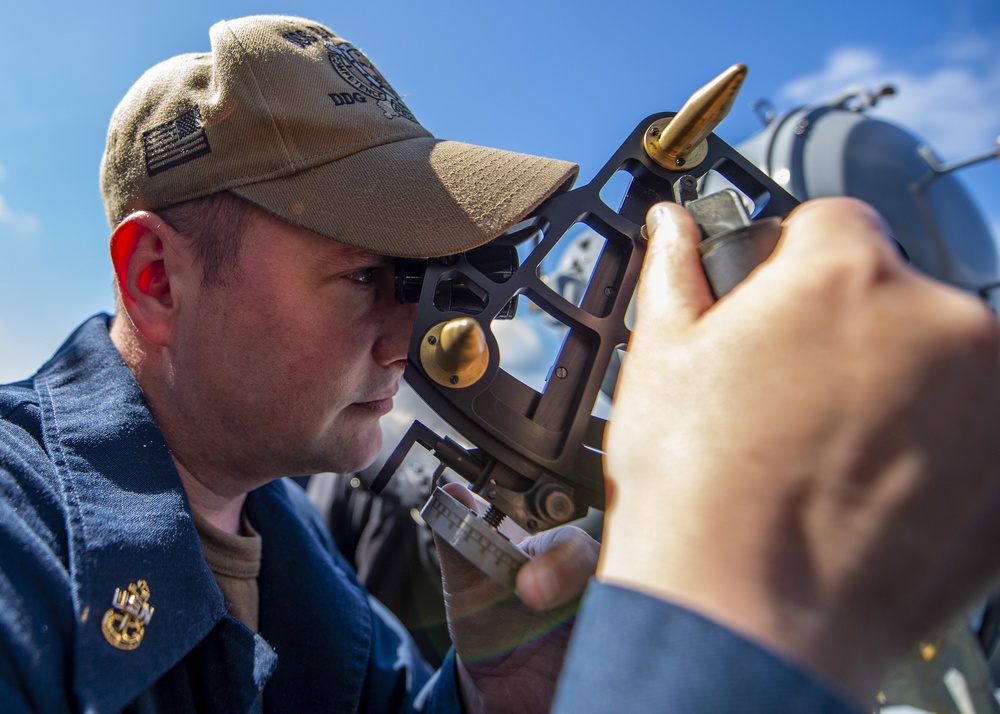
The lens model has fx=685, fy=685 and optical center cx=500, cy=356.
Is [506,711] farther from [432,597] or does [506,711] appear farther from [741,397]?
[432,597]

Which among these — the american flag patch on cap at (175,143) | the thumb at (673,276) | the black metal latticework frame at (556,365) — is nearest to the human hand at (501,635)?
the black metal latticework frame at (556,365)

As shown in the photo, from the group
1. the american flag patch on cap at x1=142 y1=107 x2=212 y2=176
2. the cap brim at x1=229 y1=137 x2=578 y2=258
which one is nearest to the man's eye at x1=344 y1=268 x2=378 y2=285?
the cap brim at x1=229 y1=137 x2=578 y2=258

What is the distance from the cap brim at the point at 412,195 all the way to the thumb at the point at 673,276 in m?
0.46

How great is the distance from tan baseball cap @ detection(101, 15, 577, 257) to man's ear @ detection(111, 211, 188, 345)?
2.0 inches

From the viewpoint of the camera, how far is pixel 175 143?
55.4 inches

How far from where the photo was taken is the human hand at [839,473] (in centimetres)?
59

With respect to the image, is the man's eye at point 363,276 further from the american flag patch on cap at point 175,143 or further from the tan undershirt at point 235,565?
the tan undershirt at point 235,565

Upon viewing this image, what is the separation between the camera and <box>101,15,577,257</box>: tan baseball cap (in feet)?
4.29

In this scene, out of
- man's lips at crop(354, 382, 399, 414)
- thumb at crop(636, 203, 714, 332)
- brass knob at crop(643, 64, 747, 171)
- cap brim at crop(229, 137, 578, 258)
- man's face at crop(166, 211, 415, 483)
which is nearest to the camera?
thumb at crop(636, 203, 714, 332)

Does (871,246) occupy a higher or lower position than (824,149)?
lower

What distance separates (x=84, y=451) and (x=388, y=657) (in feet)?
3.42

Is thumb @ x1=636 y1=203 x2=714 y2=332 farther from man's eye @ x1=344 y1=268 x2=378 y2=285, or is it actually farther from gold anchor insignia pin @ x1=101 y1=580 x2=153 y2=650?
gold anchor insignia pin @ x1=101 y1=580 x2=153 y2=650

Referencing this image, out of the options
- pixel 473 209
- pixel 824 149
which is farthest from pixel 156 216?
pixel 824 149

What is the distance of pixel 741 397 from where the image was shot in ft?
2.10
